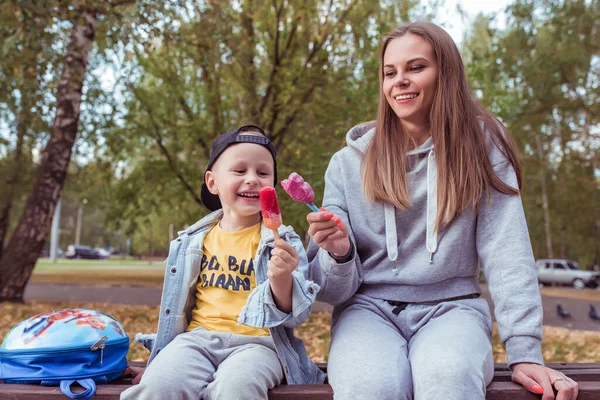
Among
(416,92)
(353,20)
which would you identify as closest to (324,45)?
(353,20)

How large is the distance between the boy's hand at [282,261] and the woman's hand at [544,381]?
86cm

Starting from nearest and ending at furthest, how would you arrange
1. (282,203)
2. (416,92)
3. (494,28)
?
(416,92), (282,203), (494,28)

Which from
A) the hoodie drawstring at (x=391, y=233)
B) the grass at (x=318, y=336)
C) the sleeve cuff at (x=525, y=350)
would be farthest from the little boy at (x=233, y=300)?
the grass at (x=318, y=336)

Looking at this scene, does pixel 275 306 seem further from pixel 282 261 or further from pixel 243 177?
pixel 243 177

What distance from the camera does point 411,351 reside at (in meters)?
1.95

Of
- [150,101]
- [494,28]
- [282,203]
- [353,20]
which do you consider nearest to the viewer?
[282,203]

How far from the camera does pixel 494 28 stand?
430 inches

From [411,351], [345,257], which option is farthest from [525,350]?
[345,257]

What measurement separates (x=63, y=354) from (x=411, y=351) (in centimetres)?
123

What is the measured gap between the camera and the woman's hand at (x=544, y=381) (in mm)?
1795

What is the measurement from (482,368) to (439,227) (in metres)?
0.60

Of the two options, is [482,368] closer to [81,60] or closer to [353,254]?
[353,254]

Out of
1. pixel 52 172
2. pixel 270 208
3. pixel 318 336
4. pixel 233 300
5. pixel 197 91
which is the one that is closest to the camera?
pixel 270 208

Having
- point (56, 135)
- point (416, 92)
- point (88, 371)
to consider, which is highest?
point (56, 135)
